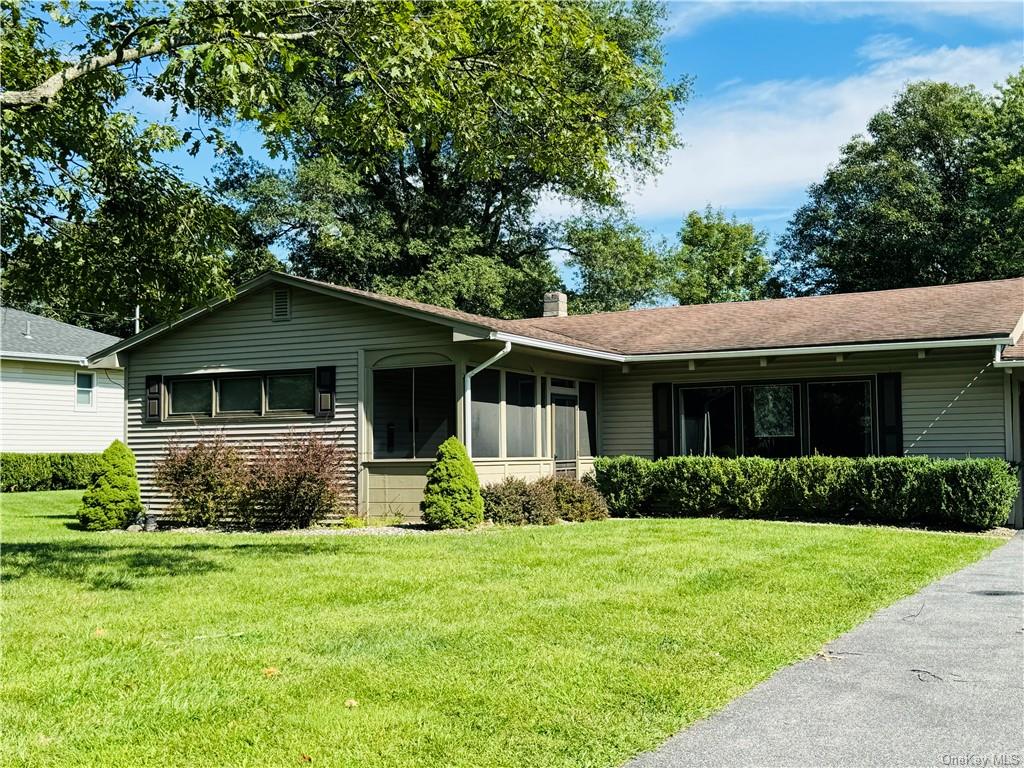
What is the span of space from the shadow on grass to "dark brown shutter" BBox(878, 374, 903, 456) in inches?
369

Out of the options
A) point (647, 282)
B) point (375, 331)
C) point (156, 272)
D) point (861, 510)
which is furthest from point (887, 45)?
point (647, 282)

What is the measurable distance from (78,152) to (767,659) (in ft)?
25.2

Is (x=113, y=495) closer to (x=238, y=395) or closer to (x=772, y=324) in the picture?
(x=238, y=395)

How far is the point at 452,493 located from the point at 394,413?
2.55 m

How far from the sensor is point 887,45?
13656mm

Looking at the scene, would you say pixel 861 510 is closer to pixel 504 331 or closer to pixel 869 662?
pixel 504 331

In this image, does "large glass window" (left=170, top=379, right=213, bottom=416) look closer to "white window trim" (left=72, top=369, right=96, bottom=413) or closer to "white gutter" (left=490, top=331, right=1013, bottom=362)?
"white gutter" (left=490, top=331, right=1013, bottom=362)

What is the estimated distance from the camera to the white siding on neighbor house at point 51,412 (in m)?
23.3

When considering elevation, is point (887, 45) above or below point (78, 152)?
above

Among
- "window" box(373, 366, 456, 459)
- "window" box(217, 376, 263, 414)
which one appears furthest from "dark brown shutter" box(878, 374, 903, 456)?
"window" box(217, 376, 263, 414)

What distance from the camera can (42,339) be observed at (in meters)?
24.8

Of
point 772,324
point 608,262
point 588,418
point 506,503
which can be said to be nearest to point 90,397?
point 588,418

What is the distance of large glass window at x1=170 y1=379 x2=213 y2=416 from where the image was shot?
16.3 meters

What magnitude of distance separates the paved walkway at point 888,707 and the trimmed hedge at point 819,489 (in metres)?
6.77
